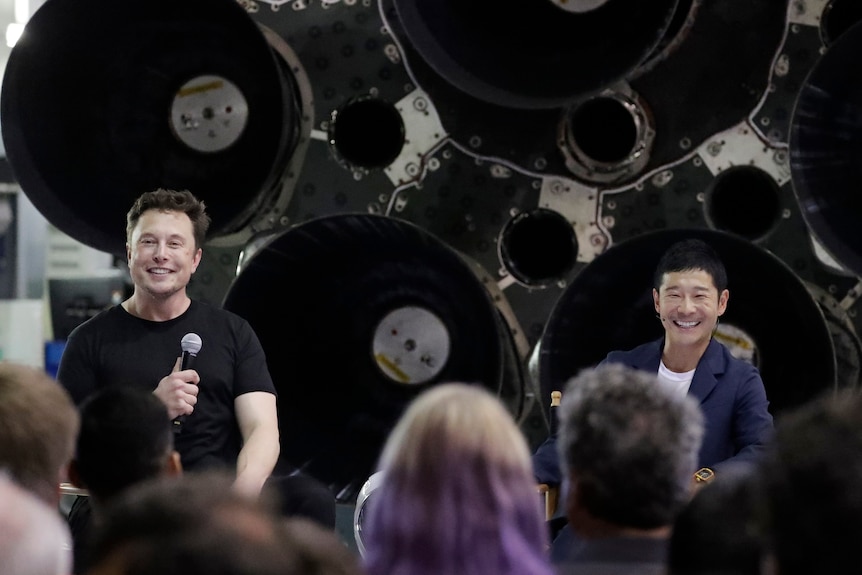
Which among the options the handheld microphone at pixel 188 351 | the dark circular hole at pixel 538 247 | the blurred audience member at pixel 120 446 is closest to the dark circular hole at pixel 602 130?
the dark circular hole at pixel 538 247

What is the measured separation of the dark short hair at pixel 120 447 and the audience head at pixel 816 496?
3.04 ft

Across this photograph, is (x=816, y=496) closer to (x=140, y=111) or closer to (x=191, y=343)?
(x=191, y=343)

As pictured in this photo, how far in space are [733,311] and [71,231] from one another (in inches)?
67.7

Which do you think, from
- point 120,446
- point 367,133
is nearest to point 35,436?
point 120,446

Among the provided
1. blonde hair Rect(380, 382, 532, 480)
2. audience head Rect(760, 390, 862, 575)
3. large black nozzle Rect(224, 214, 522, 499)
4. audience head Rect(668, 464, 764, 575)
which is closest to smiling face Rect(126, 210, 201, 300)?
large black nozzle Rect(224, 214, 522, 499)

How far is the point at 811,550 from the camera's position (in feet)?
3.01

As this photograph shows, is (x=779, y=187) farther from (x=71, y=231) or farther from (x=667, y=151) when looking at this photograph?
(x=71, y=231)

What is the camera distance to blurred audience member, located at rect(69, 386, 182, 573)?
162 cm

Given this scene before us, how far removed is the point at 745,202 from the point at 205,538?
266cm

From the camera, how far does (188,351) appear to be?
228 cm

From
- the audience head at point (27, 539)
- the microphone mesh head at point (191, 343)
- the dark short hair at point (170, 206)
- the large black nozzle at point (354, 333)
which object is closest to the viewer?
the audience head at point (27, 539)

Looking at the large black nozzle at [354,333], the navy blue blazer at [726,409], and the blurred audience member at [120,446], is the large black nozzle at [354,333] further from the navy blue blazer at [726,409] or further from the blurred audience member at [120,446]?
the blurred audience member at [120,446]

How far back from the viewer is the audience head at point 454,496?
1.20m

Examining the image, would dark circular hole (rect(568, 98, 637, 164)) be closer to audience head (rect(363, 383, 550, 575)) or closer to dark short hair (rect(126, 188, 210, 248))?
dark short hair (rect(126, 188, 210, 248))
